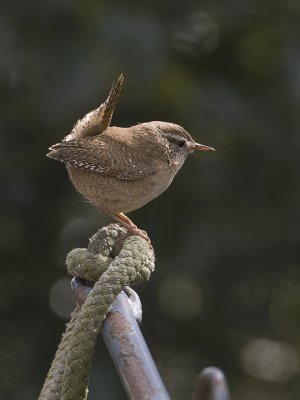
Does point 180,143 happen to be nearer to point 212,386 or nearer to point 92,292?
point 92,292

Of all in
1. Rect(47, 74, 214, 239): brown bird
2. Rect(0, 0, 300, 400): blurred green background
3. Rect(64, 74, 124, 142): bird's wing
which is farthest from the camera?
Rect(0, 0, 300, 400): blurred green background

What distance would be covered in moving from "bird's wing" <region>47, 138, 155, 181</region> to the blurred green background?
505 millimetres

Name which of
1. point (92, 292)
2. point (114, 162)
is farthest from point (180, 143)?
point (92, 292)

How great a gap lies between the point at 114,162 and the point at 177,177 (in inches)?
29.2

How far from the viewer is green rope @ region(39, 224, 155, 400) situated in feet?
5.59

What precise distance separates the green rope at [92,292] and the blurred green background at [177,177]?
1.86 m

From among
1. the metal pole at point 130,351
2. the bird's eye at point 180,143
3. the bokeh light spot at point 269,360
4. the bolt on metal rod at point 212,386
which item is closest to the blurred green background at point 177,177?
the bokeh light spot at point 269,360

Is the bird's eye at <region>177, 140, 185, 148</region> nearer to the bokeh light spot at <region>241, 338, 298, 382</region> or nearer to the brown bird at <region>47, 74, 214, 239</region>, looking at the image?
the brown bird at <region>47, 74, 214, 239</region>

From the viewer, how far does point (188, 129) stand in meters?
3.95

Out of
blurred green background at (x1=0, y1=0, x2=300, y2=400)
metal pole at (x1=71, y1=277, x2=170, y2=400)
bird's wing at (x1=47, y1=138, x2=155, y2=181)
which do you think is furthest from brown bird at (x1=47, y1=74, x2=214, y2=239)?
metal pole at (x1=71, y1=277, x2=170, y2=400)

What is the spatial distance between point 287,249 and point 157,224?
0.58m

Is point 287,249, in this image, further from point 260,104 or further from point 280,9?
point 280,9

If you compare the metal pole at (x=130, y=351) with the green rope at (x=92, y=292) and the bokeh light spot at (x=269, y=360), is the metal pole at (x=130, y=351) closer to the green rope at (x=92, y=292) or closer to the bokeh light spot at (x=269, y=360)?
the green rope at (x=92, y=292)

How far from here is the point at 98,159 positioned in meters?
3.27
